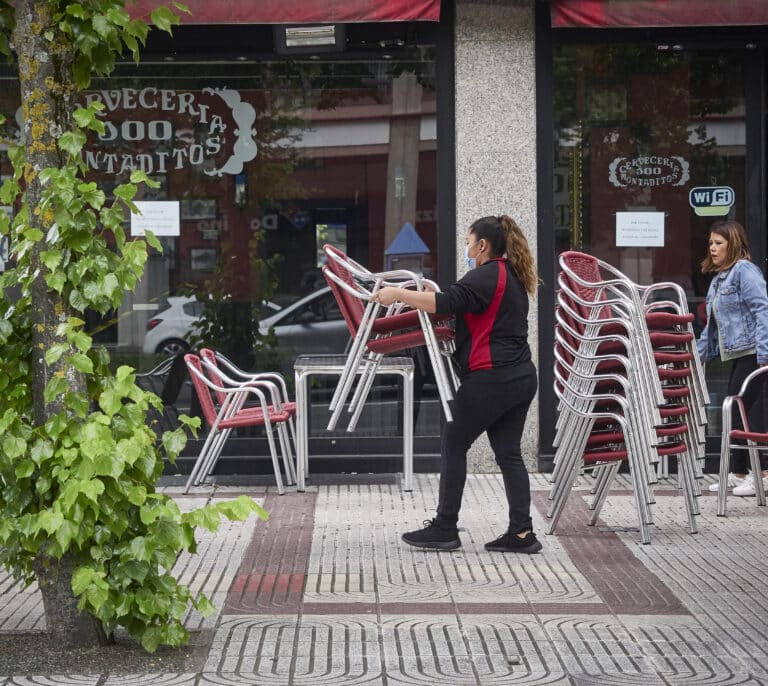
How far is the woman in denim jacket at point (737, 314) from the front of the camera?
361 inches

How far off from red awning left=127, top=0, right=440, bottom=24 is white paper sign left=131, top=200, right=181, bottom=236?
1493 mm

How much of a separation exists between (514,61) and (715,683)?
6369 mm

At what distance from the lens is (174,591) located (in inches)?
213

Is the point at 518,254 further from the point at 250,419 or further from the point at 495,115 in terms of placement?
the point at 495,115

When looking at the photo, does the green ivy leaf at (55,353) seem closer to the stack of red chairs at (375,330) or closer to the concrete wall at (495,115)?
the stack of red chairs at (375,330)

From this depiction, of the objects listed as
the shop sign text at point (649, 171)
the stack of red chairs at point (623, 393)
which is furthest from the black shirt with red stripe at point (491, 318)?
the shop sign text at point (649, 171)

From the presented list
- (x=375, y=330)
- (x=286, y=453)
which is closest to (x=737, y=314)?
(x=375, y=330)

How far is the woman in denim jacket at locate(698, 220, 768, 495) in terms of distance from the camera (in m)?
9.16

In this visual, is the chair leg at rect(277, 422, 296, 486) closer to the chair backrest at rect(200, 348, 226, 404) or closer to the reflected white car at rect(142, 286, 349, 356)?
the chair backrest at rect(200, 348, 226, 404)

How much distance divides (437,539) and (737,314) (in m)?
3.03

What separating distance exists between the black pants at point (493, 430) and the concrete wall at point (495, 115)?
296 centimetres

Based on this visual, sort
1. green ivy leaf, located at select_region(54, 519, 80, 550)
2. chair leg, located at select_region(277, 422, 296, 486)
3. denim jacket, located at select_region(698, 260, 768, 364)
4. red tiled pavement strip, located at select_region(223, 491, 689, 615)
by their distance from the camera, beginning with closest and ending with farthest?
green ivy leaf, located at select_region(54, 519, 80, 550)
red tiled pavement strip, located at select_region(223, 491, 689, 615)
denim jacket, located at select_region(698, 260, 768, 364)
chair leg, located at select_region(277, 422, 296, 486)

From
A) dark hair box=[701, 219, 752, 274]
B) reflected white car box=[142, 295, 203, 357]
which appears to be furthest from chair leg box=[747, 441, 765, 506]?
reflected white car box=[142, 295, 203, 357]

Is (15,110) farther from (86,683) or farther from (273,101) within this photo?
(86,683)
